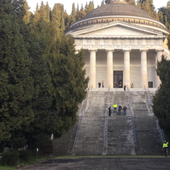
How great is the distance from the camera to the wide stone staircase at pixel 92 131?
25797mm

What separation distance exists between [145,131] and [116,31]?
26.2m

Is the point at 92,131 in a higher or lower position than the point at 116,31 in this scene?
lower

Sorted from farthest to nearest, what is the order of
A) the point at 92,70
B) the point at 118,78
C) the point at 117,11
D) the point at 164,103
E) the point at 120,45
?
the point at 117,11
the point at 118,78
the point at 120,45
the point at 92,70
the point at 164,103

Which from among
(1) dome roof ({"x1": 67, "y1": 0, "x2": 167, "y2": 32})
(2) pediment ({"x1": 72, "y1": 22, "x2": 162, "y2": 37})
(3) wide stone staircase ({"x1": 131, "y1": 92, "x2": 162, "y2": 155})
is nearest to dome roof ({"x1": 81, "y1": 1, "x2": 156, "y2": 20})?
(1) dome roof ({"x1": 67, "y1": 0, "x2": 167, "y2": 32})

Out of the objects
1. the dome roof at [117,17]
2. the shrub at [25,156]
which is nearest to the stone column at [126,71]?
the dome roof at [117,17]

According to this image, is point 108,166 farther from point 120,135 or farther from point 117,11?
point 117,11

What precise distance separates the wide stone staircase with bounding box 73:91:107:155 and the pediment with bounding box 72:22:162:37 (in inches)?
652

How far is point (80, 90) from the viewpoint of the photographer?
87.3 ft

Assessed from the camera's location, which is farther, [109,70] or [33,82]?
[109,70]

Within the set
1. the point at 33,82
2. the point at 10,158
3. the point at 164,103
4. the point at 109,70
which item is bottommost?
the point at 10,158

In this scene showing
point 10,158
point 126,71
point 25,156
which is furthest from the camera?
point 126,71

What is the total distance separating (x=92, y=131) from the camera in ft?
94.4

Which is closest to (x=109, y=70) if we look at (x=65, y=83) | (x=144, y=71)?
(x=144, y=71)

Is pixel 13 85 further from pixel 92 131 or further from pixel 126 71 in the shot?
pixel 126 71
